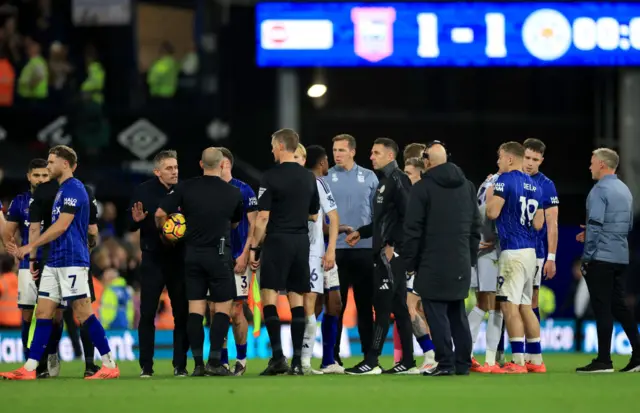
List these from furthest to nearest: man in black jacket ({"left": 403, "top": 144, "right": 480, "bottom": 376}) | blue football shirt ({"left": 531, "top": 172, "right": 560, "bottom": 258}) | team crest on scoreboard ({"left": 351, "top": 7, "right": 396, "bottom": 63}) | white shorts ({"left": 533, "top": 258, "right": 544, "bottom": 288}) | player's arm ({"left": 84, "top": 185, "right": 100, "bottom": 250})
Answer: team crest on scoreboard ({"left": 351, "top": 7, "right": 396, "bottom": 63}), blue football shirt ({"left": 531, "top": 172, "right": 560, "bottom": 258}), white shorts ({"left": 533, "top": 258, "right": 544, "bottom": 288}), player's arm ({"left": 84, "top": 185, "right": 100, "bottom": 250}), man in black jacket ({"left": 403, "top": 144, "right": 480, "bottom": 376})

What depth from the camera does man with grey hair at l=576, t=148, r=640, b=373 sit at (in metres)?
14.1

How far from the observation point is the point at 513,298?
45.3 feet

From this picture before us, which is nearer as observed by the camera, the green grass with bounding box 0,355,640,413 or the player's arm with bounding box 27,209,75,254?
the green grass with bounding box 0,355,640,413

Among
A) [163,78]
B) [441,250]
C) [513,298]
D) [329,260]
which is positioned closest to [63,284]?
[329,260]

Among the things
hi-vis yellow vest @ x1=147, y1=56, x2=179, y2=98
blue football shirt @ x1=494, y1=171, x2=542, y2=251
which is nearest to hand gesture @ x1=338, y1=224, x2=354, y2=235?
blue football shirt @ x1=494, y1=171, x2=542, y2=251

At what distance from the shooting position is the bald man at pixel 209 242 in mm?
13155

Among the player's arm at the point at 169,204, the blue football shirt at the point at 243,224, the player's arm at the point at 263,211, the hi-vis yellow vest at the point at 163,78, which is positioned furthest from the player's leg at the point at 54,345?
the hi-vis yellow vest at the point at 163,78

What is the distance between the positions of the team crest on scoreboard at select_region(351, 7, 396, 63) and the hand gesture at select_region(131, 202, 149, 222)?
12.9 metres

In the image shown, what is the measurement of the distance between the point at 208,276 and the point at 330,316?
1.63 meters

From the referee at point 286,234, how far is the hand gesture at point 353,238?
80 cm

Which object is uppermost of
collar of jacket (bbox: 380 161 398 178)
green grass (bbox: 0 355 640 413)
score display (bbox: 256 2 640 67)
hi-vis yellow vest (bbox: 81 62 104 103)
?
score display (bbox: 256 2 640 67)

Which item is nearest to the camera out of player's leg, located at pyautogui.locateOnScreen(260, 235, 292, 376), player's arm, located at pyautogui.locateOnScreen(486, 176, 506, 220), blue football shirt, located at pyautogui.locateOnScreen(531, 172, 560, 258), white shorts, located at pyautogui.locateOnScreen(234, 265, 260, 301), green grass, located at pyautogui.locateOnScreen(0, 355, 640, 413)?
green grass, located at pyautogui.locateOnScreen(0, 355, 640, 413)

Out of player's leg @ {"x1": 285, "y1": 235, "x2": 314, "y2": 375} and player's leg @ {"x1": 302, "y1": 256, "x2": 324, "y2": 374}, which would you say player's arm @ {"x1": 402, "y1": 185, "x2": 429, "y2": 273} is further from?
player's leg @ {"x1": 302, "y1": 256, "x2": 324, "y2": 374}

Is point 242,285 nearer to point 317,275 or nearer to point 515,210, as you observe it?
point 317,275
